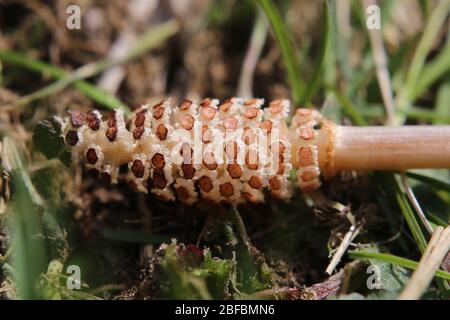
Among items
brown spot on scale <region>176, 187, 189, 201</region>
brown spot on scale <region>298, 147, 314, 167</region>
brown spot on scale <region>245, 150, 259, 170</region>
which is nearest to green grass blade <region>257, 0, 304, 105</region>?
brown spot on scale <region>298, 147, 314, 167</region>

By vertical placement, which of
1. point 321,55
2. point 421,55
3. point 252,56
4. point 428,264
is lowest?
point 428,264

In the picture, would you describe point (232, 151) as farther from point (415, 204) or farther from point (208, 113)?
point (415, 204)

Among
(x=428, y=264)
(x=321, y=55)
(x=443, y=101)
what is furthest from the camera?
(x=443, y=101)

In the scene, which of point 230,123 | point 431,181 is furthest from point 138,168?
point 431,181

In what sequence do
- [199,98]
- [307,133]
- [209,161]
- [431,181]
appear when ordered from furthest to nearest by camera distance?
[199,98] < [431,181] < [307,133] < [209,161]

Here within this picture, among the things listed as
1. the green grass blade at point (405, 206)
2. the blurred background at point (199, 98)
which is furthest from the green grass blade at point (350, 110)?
the green grass blade at point (405, 206)

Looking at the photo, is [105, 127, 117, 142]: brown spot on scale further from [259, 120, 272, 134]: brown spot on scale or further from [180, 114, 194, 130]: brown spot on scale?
[259, 120, 272, 134]: brown spot on scale
